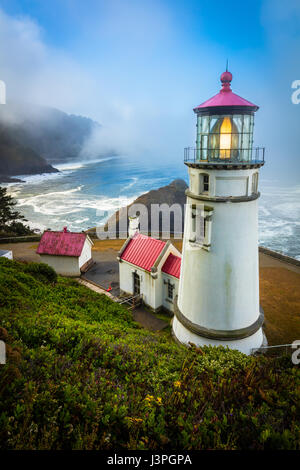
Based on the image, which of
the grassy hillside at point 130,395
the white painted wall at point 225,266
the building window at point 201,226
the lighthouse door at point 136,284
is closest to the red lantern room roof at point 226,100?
the white painted wall at point 225,266

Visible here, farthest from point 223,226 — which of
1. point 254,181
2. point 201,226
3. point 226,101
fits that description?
point 226,101

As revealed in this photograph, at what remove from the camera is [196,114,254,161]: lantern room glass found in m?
7.26

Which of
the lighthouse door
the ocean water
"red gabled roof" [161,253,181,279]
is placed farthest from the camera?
the ocean water

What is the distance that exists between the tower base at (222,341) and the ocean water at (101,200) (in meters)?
26.9

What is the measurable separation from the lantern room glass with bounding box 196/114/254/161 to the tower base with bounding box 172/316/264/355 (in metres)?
5.33

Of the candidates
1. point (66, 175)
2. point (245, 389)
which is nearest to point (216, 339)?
point (245, 389)

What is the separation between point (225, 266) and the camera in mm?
7848

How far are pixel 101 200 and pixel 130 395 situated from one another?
67.1 meters

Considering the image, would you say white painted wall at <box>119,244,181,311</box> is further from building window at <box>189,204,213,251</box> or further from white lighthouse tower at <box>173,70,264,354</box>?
building window at <box>189,204,213,251</box>

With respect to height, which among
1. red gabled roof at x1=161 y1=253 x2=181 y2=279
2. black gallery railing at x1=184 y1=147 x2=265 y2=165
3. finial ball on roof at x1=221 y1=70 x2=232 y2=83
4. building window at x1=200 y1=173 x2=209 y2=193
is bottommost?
red gabled roof at x1=161 y1=253 x2=181 y2=279

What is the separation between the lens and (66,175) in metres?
102

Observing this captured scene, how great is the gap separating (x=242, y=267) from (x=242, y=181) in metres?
2.38

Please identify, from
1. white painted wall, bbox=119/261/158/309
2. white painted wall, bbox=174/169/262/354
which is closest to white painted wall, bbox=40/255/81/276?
white painted wall, bbox=119/261/158/309
